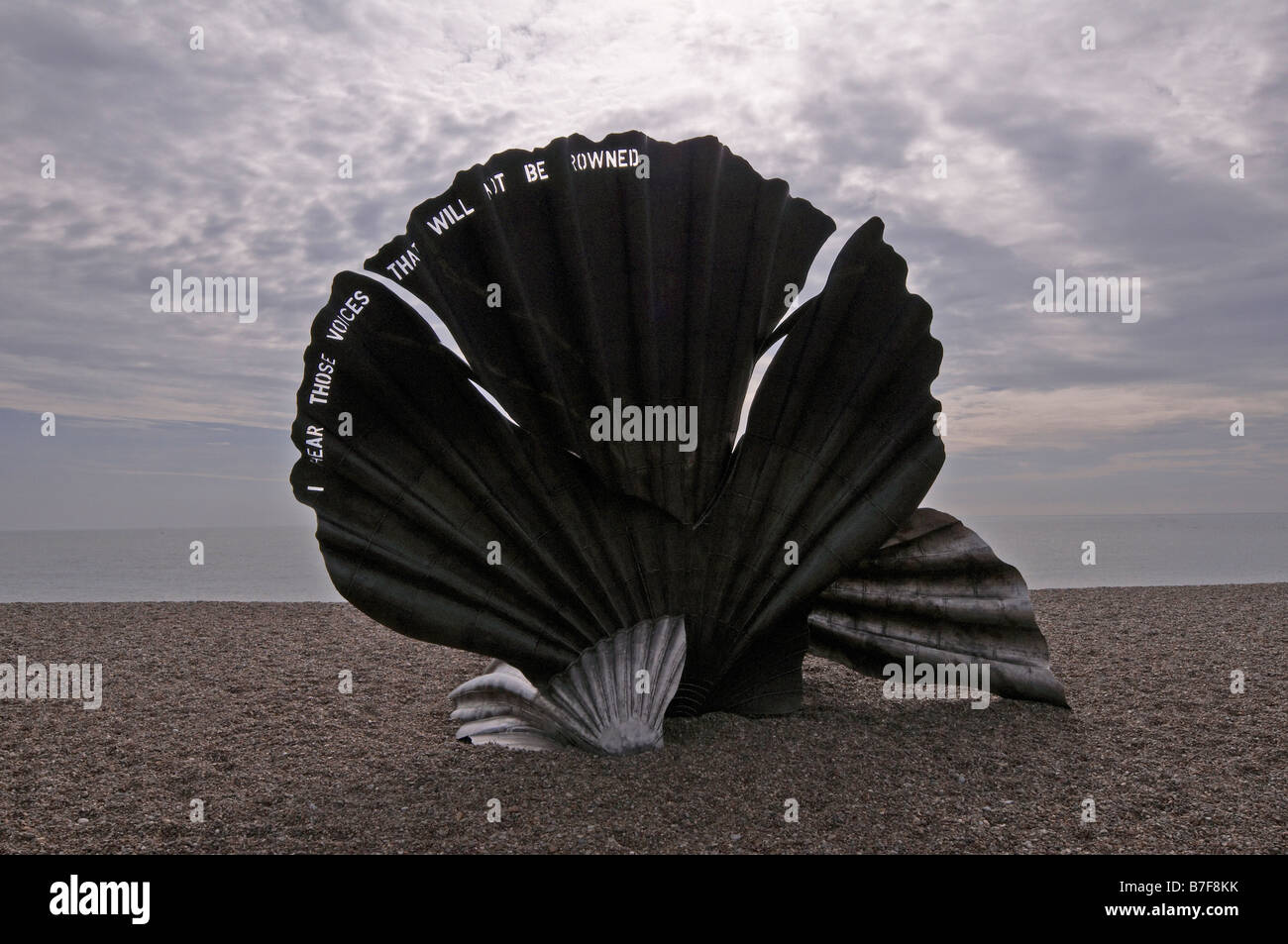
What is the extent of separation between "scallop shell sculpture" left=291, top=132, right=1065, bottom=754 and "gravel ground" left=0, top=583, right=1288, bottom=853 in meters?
0.66

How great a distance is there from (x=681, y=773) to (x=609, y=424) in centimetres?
189

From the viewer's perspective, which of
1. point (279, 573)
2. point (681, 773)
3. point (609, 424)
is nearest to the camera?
point (681, 773)

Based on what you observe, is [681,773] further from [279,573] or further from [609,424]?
[279,573]

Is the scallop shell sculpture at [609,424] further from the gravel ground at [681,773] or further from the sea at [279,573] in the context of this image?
the sea at [279,573]

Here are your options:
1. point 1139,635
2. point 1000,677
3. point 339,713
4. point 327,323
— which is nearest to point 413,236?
point 327,323

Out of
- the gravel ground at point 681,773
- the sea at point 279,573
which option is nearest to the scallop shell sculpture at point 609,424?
the gravel ground at point 681,773

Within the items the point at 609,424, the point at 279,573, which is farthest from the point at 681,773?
the point at 279,573

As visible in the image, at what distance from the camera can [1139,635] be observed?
9.03 meters

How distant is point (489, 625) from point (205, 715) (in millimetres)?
2681

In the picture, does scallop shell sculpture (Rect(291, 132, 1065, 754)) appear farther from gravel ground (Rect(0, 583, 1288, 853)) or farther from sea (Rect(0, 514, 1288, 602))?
sea (Rect(0, 514, 1288, 602))

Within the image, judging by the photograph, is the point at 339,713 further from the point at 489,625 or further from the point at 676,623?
the point at 676,623

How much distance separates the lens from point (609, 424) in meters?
5.10

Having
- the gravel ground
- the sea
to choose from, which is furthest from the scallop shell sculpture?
the sea

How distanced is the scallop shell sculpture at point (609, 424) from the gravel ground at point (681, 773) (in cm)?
66
